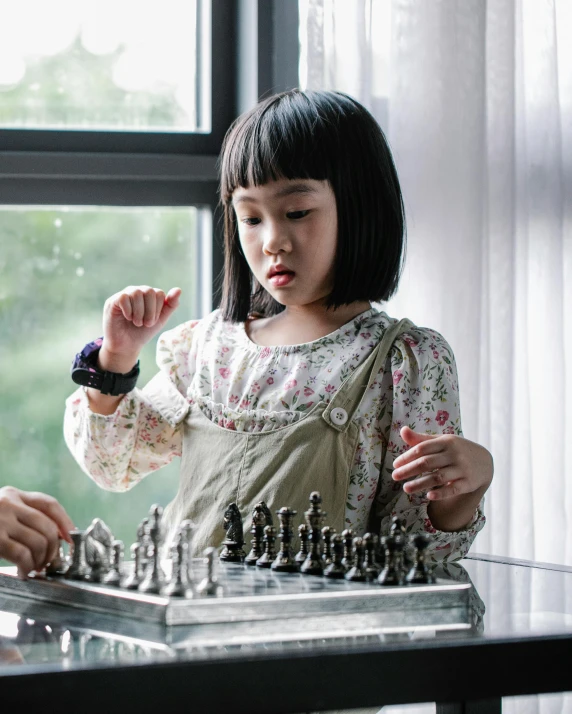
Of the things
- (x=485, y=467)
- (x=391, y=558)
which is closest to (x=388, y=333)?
(x=485, y=467)

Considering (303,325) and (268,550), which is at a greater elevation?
(303,325)

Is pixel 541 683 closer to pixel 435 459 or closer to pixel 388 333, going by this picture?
pixel 435 459

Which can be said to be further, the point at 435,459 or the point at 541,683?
the point at 435,459

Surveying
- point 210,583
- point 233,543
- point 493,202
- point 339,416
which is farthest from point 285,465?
point 493,202

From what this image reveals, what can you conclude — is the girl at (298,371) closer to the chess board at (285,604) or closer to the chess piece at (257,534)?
the chess piece at (257,534)

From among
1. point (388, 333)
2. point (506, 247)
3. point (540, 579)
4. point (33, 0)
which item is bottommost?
point (540, 579)

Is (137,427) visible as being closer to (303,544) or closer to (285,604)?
(303,544)

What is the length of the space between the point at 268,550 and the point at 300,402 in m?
A: 0.33

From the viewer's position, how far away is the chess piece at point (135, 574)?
0.85 meters

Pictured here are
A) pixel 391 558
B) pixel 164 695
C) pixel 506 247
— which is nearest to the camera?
pixel 164 695

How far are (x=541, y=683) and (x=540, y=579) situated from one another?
0.36 metres

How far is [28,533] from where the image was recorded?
956 mm

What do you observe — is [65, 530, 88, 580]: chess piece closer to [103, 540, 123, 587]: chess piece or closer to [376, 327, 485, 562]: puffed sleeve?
[103, 540, 123, 587]: chess piece

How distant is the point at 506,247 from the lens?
1679mm
